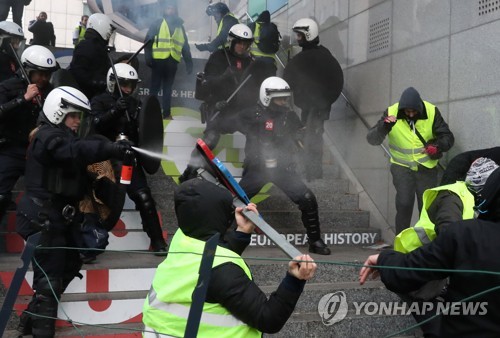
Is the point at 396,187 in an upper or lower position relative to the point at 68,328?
upper

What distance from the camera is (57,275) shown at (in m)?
4.12

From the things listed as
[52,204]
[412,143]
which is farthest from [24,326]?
[412,143]

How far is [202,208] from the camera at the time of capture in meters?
2.14

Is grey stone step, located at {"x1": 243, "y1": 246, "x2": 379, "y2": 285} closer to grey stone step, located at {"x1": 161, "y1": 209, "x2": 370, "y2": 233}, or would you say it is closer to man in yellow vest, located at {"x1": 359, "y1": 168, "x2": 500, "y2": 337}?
grey stone step, located at {"x1": 161, "y1": 209, "x2": 370, "y2": 233}

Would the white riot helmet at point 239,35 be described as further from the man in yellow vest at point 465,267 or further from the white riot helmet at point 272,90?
the man in yellow vest at point 465,267

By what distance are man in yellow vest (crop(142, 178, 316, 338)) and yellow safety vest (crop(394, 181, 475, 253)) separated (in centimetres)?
108

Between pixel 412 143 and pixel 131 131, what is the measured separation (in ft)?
9.40

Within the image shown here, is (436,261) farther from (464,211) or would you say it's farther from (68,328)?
(68,328)

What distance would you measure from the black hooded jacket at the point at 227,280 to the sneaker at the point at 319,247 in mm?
3888

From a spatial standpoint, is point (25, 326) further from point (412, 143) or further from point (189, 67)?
point (189, 67)

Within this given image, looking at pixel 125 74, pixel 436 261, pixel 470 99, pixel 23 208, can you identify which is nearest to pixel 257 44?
pixel 125 74

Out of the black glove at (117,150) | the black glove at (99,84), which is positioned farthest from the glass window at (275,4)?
the black glove at (117,150)

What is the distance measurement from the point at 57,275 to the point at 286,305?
2562mm

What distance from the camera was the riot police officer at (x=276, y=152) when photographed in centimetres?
603
